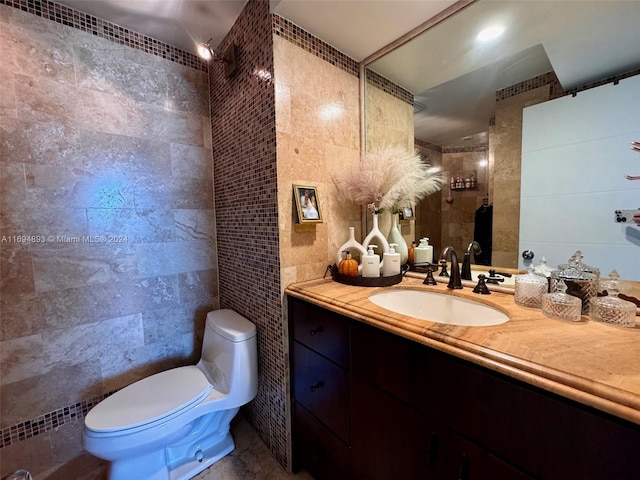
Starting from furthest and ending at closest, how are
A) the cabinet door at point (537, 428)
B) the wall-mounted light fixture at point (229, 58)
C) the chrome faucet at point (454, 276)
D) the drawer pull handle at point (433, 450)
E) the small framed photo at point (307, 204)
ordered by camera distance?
the wall-mounted light fixture at point (229, 58), the small framed photo at point (307, 204), the chrome faucet at point (454, 276), the drawer pull handle at point (433, 450), the cabinet door at point (537, 428)

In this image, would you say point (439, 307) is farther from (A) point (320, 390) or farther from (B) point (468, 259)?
(A) point (320, 390)

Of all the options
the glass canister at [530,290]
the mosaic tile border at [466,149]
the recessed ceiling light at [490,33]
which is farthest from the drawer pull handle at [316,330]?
the recessed ceiling light at [490,33]

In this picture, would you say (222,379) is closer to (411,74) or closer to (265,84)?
(265,84)

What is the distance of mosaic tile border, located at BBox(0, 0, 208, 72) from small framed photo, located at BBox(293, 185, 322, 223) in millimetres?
1208

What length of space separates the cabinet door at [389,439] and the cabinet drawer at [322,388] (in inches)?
1.9

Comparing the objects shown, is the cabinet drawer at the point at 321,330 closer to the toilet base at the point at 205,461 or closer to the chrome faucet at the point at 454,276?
the chrome faucet at the point at 454,276

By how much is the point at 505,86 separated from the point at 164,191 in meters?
1.83

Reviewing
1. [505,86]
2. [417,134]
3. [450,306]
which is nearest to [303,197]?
[417,134]

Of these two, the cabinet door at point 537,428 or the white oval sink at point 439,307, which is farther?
the white oval sink at point 439,307

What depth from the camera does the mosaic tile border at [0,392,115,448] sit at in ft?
3.91

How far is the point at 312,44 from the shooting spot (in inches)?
52.5

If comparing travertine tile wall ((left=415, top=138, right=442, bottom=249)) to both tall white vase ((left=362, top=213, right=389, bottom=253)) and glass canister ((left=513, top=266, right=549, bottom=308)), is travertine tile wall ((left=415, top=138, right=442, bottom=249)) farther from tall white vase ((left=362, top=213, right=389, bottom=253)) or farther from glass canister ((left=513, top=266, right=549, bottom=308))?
glass canister ((left=513, top=266, right=549, bottom=308))

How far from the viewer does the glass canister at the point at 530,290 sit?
0.89 metres

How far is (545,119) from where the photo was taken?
0.99 meters
